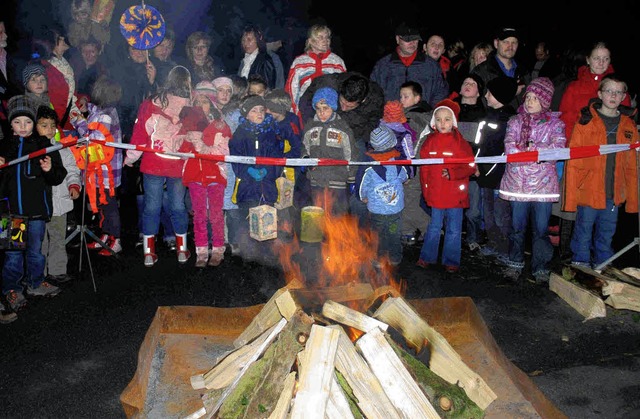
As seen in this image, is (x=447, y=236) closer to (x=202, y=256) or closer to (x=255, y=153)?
(x=255, y=153)

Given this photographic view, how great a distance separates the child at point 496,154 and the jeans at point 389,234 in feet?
4.12

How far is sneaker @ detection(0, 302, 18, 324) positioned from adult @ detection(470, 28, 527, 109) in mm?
6134

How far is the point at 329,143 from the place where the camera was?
23.2 ft

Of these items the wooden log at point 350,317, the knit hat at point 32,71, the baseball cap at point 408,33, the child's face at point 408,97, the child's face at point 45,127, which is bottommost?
the wooden log at point 350,317

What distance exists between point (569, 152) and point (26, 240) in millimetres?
5573

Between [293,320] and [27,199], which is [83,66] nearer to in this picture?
[27,199]

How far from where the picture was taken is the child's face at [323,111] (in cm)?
704

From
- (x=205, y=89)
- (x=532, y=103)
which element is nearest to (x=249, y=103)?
(x=205, y=89)

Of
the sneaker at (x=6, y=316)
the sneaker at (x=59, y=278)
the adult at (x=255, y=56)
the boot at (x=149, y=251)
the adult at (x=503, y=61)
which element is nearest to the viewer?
the sneaker at (x=6, y=316)

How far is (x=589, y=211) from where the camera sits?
672 centimetres

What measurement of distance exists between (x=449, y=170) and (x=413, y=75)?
2195 millimetres

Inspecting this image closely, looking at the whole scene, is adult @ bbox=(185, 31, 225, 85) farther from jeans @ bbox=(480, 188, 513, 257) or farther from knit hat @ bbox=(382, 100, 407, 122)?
jeans @ bbox=(480, 188, 513, 257)

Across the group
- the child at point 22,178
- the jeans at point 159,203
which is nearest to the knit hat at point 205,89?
the jeans at point 159,203

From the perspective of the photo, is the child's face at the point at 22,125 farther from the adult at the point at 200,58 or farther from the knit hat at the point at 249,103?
the adult at the point at 200,58
